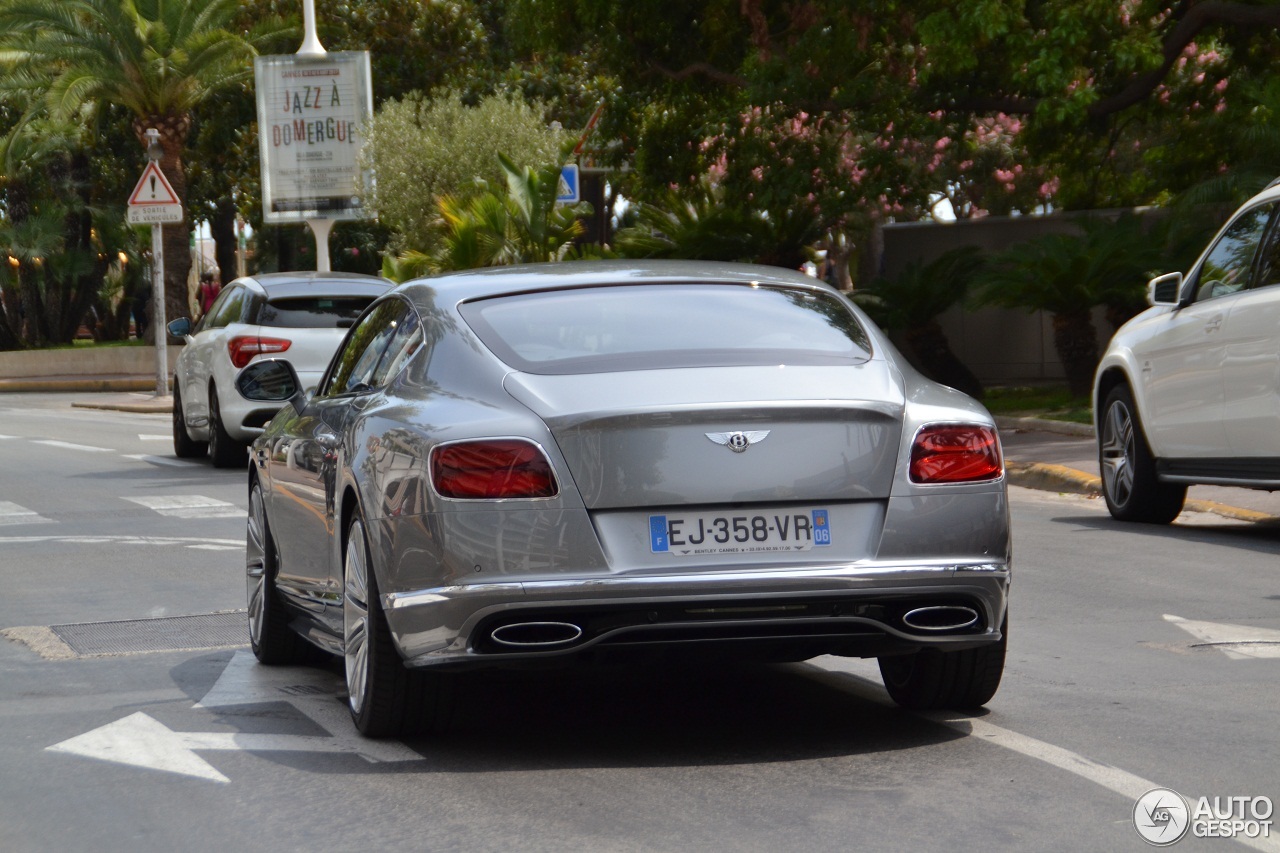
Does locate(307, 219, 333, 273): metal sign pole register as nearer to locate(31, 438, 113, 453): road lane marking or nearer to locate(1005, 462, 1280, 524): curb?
locate(31, 438, 113, 453): road lane marking

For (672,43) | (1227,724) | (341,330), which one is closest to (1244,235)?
(1227,724)

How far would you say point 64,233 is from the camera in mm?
47031

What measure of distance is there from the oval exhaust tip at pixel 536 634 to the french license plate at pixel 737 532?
32 centimetres

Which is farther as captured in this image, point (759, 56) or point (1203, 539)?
point (759, 56)

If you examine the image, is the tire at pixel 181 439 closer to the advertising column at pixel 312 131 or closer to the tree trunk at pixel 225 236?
the advertising column at pixel 312 131

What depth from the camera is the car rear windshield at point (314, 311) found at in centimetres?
1653

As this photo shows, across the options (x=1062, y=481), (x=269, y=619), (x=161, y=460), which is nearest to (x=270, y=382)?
(x=269, y=619)

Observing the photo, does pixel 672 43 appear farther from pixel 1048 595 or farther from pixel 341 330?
pixel 1048 595

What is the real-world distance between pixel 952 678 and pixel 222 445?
12182 millimetres

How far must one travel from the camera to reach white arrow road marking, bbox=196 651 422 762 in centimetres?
585

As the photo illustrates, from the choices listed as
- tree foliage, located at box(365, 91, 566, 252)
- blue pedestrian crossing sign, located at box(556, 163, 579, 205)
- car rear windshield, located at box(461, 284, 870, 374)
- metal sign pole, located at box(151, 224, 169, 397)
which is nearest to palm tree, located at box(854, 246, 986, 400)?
blue pedestrian crossing sign, located at box(556, 163, 579, 205)

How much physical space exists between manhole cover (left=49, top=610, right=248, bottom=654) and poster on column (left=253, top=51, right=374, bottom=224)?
2422cm

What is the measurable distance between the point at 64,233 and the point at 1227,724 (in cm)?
4409

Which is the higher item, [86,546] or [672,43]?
[672,43]
